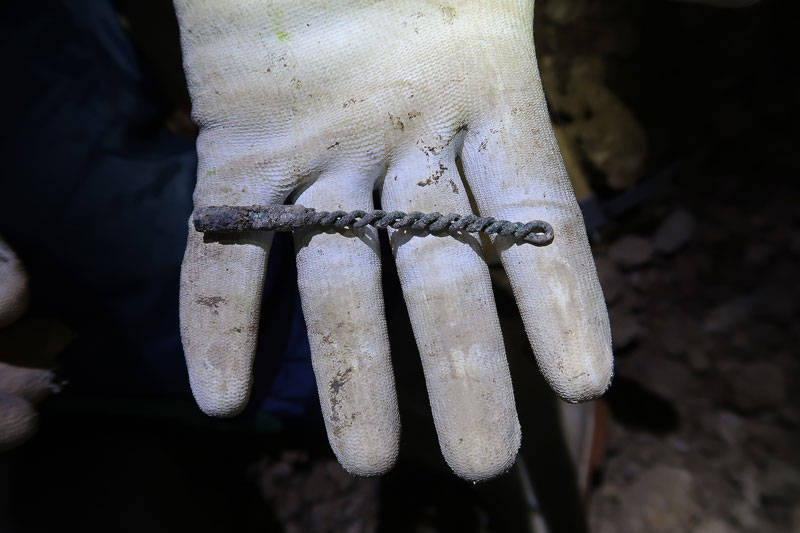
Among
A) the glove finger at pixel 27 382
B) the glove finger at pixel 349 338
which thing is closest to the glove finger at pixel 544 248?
the glove finger at pixel 349 338

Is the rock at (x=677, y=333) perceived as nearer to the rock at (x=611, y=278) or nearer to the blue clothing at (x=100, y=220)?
the rock at (x=611, y=278)

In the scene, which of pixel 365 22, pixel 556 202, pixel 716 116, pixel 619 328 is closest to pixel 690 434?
pixel 619 328

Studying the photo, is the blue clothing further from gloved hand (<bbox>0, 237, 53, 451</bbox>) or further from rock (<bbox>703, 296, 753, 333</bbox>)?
rock (<bbox>703, 296, 753, 333</bbox>)

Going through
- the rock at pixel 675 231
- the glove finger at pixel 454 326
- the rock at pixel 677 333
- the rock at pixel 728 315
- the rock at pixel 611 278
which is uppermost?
the glove finger at pixel 454 326

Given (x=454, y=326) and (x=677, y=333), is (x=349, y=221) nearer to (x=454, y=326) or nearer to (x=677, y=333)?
(x=454, y=326)

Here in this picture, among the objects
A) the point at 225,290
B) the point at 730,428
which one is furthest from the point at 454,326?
the point at 730,428

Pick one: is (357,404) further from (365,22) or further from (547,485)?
(547,485)
